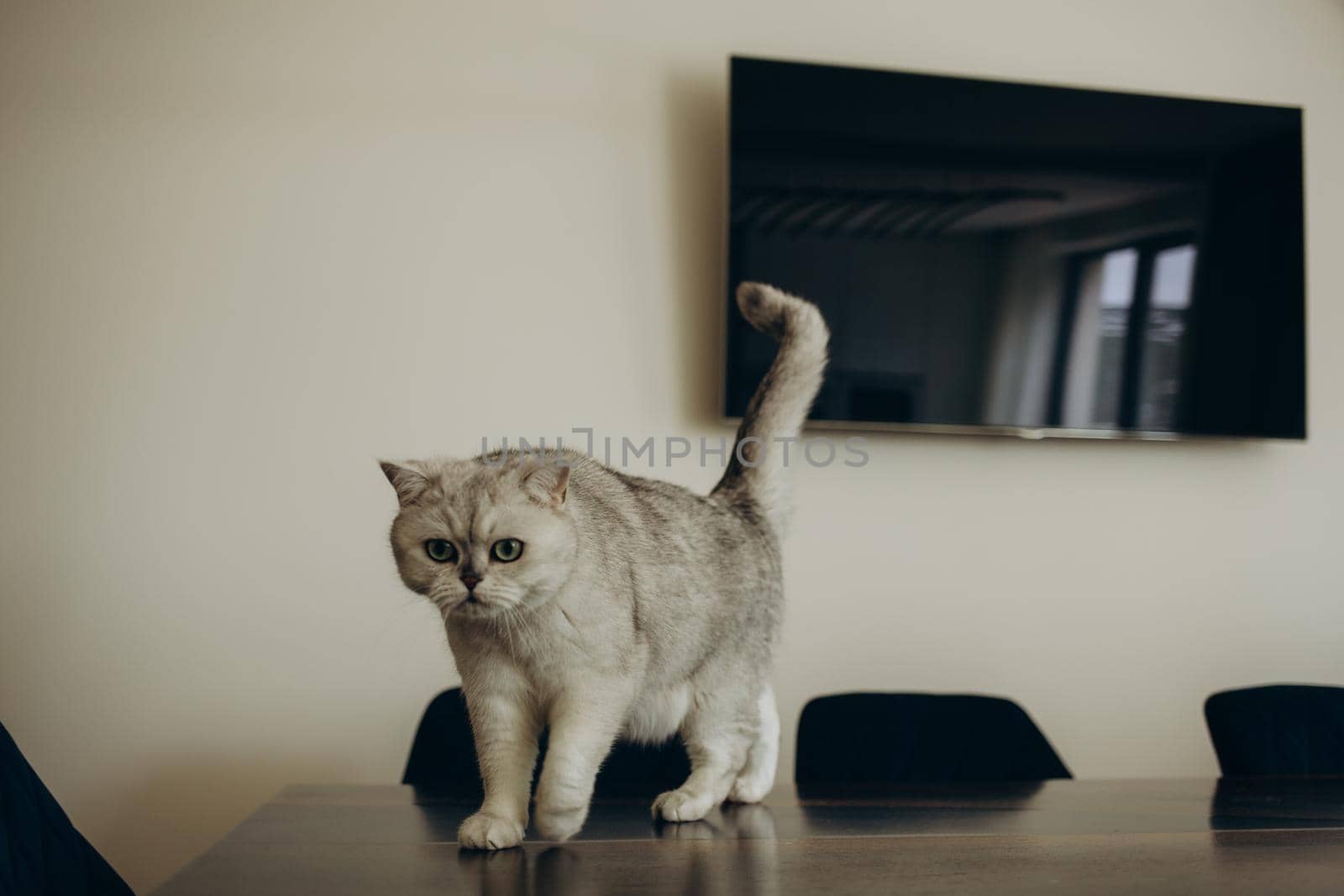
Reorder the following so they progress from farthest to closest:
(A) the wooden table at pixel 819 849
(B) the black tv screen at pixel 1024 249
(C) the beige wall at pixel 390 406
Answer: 1. (B) the black tv screen at pixel 1024 249
2. (C) the beige wall at pixel 390 406
3. (A) the wooden table at pixel 819 849

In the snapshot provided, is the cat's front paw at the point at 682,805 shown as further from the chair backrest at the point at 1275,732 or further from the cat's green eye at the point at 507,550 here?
the chair backrest at the point at 1275,732

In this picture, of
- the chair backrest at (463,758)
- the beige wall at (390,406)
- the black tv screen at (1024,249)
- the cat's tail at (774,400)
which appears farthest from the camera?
the black tv screen at (1024,249)

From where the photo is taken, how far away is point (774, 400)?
4.00 ft

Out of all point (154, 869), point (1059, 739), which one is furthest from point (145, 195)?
point (1059, 739)

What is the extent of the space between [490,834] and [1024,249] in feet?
5.90

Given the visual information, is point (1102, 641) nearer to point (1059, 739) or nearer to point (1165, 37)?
point (1059, 739)

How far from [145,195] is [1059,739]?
2180 millimetres

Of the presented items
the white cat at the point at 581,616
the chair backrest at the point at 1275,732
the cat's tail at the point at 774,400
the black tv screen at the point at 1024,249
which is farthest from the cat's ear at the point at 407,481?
the chair backrest at the point at 1275,732

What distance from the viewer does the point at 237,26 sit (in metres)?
2.16

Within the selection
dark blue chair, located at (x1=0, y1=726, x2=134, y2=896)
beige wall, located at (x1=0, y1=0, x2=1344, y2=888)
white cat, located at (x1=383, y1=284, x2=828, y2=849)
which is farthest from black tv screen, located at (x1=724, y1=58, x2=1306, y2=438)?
dark blue chair, located at (x1=0, y1=726, x2=134, y2=896)

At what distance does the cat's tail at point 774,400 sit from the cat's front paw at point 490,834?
1.42ft

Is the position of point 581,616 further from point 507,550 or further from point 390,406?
point 390,406

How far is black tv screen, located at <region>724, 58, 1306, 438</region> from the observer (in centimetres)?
221

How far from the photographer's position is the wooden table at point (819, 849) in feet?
2.87
